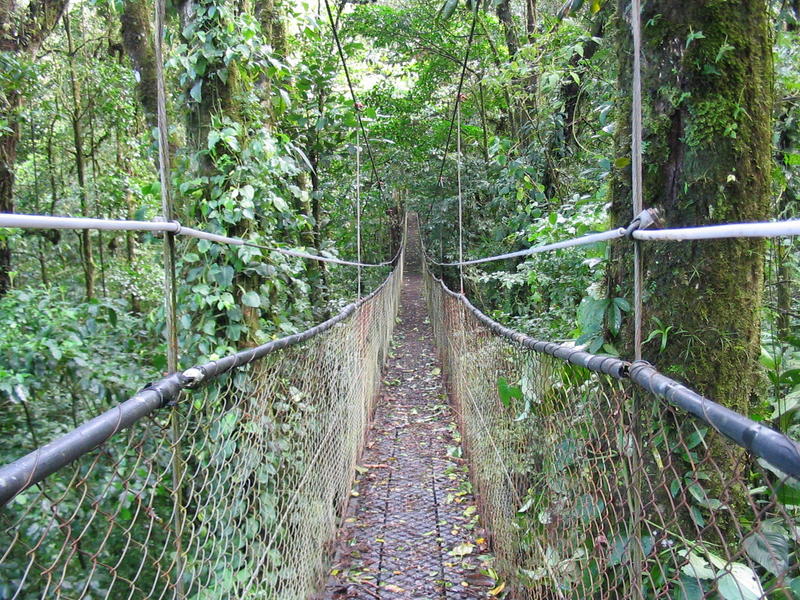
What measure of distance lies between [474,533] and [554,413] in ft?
3.84

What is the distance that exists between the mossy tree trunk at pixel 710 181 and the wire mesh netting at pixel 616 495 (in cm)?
12

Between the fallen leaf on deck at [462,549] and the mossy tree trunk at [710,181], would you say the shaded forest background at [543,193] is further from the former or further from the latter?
the fallen leaf on deck at [462,549]

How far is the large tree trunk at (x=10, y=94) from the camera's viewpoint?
3.72 meters

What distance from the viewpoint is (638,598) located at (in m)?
0.77

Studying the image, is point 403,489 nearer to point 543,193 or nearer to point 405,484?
point 405,484

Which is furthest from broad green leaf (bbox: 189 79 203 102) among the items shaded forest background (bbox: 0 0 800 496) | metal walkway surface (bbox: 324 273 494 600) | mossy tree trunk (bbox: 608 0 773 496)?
metal walkway surface (bbox: 324 273 494 600)

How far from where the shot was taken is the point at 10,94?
3.96m

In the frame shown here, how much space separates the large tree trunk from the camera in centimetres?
372

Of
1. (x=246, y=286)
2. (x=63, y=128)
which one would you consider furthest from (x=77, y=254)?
(x=246, y=286)

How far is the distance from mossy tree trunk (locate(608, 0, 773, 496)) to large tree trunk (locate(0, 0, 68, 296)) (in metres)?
3.74

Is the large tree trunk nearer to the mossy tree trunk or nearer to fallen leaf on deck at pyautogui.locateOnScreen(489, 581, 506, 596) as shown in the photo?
fallen leaf on deck at pyautogui.locateOnScreen(489, 581, 506, 596)

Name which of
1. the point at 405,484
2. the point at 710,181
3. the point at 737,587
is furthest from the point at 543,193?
the point at 737,587

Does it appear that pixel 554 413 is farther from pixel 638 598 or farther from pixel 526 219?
pixel 526 219

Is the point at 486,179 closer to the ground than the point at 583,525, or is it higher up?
higher up
